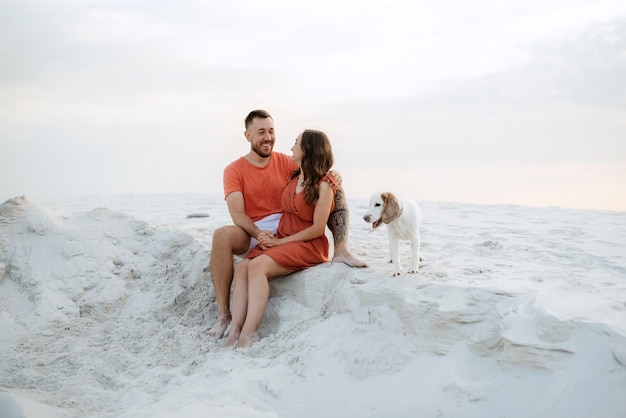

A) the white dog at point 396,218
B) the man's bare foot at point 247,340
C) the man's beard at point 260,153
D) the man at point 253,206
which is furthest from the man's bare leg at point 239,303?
the white dog at point 396,218

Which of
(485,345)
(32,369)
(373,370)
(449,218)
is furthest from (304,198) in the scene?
(449,218)

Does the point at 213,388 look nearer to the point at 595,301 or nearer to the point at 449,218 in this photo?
the point at 595,301

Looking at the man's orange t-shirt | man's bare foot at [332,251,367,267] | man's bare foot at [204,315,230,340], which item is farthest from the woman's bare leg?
the man's orange t-shirt

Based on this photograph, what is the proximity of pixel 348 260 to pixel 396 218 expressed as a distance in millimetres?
583

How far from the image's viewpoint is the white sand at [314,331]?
3348mm

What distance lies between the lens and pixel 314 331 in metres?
4.21

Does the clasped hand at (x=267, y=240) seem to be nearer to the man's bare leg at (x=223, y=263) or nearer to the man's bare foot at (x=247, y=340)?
the man's bare leg at (x=223, y=263)

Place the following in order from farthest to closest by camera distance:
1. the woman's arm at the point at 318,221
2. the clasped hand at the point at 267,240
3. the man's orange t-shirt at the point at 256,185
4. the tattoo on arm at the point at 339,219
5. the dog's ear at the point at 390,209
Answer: the man's orange t-shirt at the point at 256,185 < the tattoo on arm at the point at 339,219 < the clasped hand at the point at 267,240 < the woman's arm at the point at 318,221 < the dog's ear at the point at 390,209

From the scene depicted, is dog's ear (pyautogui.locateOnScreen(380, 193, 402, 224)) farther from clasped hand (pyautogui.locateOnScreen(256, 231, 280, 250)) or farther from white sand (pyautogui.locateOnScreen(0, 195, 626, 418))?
clasped hand (pyautogui.locateOnScreen(256, 231, 280, 250))

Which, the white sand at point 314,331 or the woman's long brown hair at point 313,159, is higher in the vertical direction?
the woman's long brown hair at point 313,159

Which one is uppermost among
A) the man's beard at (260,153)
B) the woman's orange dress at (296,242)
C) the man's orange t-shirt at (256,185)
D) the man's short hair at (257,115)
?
the man's short hair at (257,115)

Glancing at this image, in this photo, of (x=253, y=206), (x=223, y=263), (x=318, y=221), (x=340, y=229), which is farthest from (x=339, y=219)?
(x=223, y=263)

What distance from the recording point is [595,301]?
12.3 feet

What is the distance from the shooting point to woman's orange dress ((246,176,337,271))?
14.8 feet
